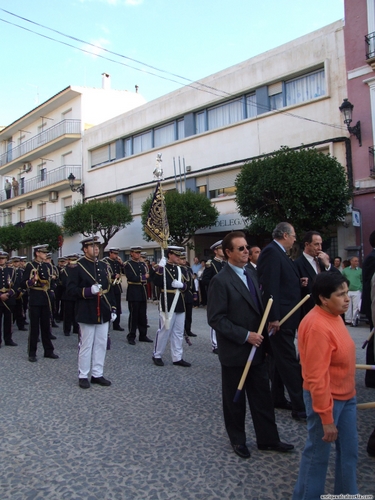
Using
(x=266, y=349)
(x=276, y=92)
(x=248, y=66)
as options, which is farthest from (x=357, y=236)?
(x=266, y=349)

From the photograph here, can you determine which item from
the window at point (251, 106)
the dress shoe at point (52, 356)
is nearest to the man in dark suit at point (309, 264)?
the dress shoe at point (52, 356)

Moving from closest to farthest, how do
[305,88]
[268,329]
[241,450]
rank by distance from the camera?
[241,450] < [268,329] < [305,88]

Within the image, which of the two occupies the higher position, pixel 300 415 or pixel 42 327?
pixel 42 327

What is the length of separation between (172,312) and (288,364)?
3.15 m

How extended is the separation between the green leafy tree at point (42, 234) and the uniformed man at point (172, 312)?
2292 cm

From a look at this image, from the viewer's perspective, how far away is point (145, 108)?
25984mm

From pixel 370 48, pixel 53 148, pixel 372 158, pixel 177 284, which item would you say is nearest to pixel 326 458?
pixel 177 284

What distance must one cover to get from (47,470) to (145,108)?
24289 millimetres

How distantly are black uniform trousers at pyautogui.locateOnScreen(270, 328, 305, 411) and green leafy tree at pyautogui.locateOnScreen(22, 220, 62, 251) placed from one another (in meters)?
26.7

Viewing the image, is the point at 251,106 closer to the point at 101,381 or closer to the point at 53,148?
the point at 101,381

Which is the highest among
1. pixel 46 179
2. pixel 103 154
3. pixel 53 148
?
pixel 53 148

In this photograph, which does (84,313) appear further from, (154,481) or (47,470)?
(154,481)

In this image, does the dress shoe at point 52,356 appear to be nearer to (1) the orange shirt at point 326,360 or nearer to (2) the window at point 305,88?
(1) the orange shirt at point 326,360

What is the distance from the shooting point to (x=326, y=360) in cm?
269
